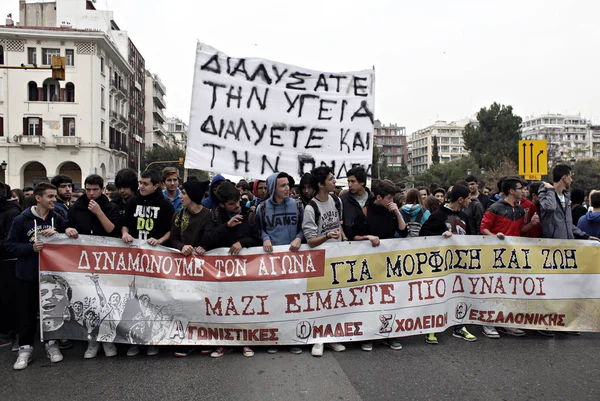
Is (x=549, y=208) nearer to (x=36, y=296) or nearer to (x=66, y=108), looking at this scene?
(x=36, y=296)

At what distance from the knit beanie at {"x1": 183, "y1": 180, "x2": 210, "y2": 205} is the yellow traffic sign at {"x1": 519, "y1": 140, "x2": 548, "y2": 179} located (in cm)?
869

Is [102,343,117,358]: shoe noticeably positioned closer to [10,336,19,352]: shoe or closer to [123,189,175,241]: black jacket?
[10,336,19,352]: shoe

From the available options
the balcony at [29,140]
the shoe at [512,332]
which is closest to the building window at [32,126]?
the balcony at [29,140]

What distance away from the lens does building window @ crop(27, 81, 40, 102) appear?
137 ft

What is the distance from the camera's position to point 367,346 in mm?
4973

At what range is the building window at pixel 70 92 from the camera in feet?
139

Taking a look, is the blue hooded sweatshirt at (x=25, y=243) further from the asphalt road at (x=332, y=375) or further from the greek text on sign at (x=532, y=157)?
the greek text on sign at (x=532, y=157)

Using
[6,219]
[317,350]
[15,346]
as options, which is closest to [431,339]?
[317,350]

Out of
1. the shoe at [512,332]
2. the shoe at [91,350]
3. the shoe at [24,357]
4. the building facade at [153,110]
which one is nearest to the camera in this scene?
the shoe at [24,357]

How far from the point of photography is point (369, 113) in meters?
6.29

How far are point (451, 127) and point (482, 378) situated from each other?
156 metres

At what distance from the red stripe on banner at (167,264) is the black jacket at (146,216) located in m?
0.29

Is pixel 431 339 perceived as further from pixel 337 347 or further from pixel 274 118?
pixel 274 118

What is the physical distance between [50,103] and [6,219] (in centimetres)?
4186
